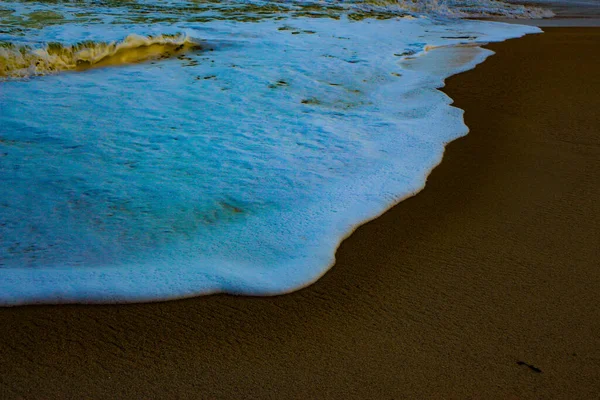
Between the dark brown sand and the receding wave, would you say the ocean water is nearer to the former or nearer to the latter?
the receding wave

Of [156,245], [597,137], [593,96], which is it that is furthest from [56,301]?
[593,96]

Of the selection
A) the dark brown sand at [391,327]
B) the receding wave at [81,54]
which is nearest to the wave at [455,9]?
the receding wave at [81,54]

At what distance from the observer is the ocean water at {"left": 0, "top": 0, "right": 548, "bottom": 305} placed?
2.53 meters

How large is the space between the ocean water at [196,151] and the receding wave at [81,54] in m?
0.02

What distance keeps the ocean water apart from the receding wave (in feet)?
0.07

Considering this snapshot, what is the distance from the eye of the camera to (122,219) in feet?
9.57

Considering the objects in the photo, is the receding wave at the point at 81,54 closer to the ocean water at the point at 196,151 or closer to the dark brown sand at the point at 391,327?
the ocean water at the point at 196,151

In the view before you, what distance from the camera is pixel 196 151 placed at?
3814 millimetres

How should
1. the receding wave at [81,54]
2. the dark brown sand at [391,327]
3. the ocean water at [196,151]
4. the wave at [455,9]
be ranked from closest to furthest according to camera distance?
the dark brown sand at [391,327] < the ocean water at [196,151] < the receding wave at [81,54] < the wave at [455,9]

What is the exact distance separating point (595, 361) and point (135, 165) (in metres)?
2.62

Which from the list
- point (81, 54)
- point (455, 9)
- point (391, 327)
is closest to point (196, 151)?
point (391, 327)

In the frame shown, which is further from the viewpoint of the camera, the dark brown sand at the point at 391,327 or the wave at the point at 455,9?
the wave at the point at 455,9

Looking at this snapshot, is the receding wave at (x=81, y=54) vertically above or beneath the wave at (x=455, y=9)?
beneath

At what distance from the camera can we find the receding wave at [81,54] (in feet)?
20.0
